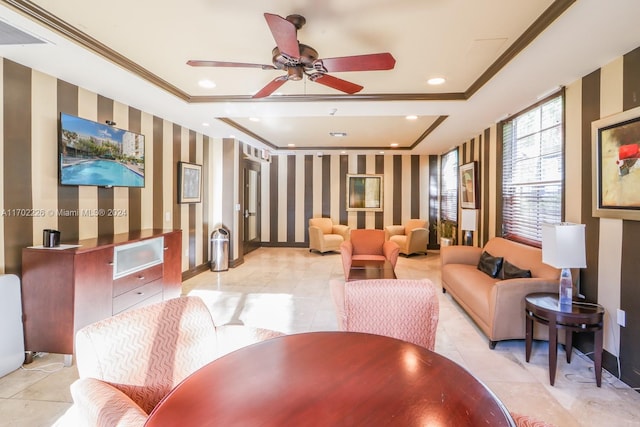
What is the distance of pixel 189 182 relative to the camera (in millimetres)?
5164

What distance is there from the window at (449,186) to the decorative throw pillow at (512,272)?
3446mm

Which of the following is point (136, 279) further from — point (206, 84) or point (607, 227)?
point (607, 227)

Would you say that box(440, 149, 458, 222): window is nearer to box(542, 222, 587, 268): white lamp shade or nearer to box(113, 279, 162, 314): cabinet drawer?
box(542, 222, 587, 268): white lamp shade

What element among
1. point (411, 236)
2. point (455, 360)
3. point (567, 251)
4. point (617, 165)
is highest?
point (617, 165)

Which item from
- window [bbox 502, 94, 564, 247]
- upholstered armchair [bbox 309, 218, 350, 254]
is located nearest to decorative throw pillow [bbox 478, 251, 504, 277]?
window [bbox 502, 94, 564, 247]

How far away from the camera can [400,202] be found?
8.38 m

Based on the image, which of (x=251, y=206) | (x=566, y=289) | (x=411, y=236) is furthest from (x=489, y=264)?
(x=251, y=206)

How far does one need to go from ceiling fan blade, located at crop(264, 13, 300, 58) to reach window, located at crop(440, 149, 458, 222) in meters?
5.69

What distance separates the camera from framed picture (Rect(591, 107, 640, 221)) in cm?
225

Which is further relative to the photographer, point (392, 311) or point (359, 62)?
point (359, 62)

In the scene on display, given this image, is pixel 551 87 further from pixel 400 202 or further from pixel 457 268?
pixel 400 202

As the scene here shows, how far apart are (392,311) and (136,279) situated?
285cm

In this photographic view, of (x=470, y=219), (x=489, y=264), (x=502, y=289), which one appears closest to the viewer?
(x=502, y=289)

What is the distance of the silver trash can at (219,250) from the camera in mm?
5668
